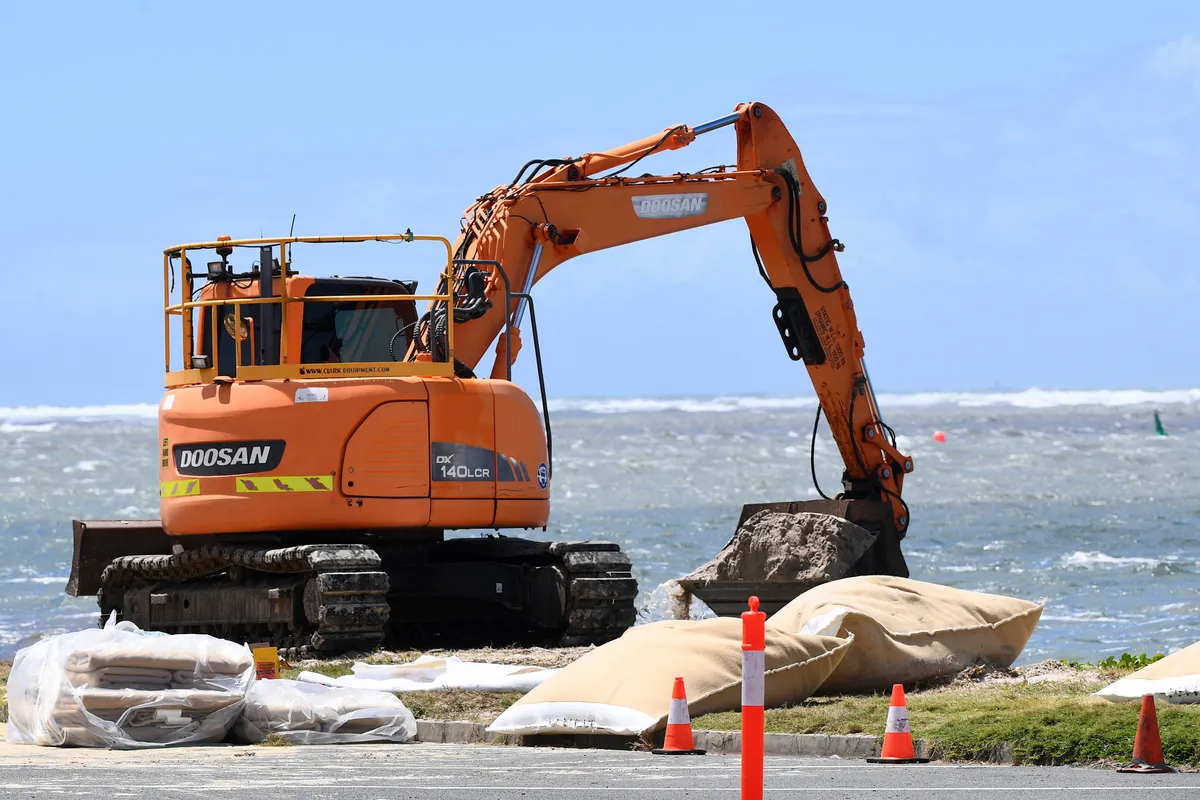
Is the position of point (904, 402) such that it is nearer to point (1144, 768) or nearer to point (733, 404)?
point (733, 404)

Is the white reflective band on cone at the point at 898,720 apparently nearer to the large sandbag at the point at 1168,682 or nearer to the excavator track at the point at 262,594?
the large sandbag at the point at 1168,682

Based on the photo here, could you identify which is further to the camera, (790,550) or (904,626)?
(790,550)

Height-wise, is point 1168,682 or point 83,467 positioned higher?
point 83,467

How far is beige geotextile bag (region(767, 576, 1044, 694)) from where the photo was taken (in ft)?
42.5

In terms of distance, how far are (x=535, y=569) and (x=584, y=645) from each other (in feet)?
3.23

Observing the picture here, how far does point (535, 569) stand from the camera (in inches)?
688

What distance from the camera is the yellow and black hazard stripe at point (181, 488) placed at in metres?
16.9

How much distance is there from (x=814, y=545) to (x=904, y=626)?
19.3ft

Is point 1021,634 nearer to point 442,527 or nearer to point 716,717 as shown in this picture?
point 716,717

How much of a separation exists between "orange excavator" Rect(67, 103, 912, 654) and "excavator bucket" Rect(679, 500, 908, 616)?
3.48 ft

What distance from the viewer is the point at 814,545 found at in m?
19.4

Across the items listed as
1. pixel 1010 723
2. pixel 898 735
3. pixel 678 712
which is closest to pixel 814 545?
pixel 1010 723

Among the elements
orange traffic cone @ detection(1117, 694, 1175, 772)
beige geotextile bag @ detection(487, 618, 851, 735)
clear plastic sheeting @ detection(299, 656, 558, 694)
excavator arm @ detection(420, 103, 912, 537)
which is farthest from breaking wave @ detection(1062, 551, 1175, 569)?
orange traffic cone @ detection(1117, 694, 1175, 772)

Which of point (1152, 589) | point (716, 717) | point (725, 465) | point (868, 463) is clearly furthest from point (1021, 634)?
point (725, 465)
